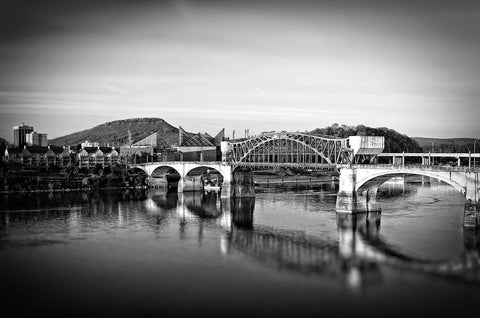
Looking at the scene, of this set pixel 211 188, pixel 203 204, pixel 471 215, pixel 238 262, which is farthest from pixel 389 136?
pixel 238 262

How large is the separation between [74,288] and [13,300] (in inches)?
123

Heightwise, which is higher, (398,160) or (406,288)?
(398,160)

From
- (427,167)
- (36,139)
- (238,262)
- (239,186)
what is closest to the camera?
(238,262)

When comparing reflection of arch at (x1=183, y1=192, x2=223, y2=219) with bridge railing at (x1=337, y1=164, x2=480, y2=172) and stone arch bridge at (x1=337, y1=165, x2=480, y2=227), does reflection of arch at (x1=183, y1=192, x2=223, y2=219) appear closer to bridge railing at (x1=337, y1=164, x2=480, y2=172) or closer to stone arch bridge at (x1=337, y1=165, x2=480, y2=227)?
stone arch bridge at (x1=337, y1=165, x2=480, y2=227)

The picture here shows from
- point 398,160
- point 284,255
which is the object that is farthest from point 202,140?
point 284,255

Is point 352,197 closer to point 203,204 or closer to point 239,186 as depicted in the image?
point 203,204

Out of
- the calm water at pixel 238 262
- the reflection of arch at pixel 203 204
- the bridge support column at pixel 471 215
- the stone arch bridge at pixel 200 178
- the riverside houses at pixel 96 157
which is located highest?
the riverside houses at pixel 96 157

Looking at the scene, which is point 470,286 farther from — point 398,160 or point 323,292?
point 398,160

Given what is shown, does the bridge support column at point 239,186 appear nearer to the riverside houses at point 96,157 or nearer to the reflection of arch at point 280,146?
the reflection of arch at point 280,146

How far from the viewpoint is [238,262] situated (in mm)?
33594

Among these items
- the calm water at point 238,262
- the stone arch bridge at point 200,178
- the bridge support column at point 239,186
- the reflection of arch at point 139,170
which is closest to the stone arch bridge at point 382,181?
the calm water at point 238,262

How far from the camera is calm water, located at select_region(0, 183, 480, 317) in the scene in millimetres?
25516

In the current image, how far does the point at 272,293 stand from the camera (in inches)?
1073

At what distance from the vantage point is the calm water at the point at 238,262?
2552 cm
